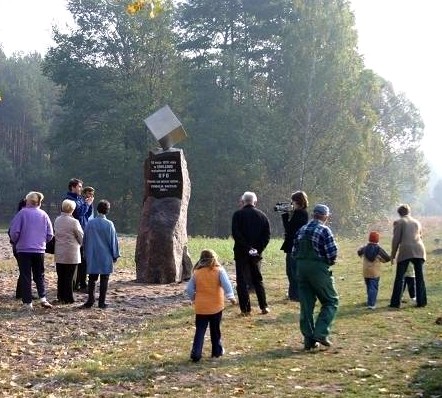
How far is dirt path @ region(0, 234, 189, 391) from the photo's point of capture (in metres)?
7.72

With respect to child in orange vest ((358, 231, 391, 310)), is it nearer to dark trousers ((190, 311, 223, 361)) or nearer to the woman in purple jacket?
dark trousers ((190, 311, 223, 361))

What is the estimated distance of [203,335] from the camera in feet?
24.9

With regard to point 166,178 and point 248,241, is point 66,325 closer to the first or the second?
point 248,241

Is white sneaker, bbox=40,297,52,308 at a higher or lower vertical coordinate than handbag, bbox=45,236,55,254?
lower

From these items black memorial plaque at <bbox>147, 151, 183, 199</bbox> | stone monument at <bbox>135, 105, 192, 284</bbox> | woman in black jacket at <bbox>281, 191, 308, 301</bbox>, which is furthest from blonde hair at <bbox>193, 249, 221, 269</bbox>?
black memorial plaque at <bbox>147, 151, 183, 199</bbox>

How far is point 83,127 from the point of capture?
44125 millimetres

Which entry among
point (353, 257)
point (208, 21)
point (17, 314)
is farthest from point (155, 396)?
point (208, 21)

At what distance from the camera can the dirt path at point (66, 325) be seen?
7723 millimetres

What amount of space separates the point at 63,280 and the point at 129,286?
9.58ft

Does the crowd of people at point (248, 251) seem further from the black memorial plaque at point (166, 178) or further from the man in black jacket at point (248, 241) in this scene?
the black memorial plaque at point (166, 178)

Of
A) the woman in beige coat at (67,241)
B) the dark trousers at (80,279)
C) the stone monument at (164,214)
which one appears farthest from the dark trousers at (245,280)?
the stone monument at (164,214)

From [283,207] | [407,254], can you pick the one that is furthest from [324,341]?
[407,254]

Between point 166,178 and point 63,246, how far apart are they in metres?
4.44

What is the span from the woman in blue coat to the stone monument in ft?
11.6
